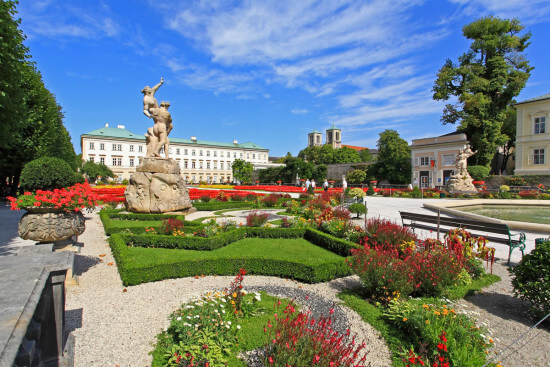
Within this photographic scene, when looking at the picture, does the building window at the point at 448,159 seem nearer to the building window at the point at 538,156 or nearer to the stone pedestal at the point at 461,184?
the building window at the point at 538,156

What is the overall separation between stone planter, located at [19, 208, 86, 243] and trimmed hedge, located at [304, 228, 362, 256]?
5.96m

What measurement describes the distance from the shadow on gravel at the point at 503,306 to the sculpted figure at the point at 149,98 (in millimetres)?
13275

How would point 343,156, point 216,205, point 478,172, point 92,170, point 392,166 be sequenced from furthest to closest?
point 343,156 < point 92,170 < point 392,166 < point 478,172 < point 216,205

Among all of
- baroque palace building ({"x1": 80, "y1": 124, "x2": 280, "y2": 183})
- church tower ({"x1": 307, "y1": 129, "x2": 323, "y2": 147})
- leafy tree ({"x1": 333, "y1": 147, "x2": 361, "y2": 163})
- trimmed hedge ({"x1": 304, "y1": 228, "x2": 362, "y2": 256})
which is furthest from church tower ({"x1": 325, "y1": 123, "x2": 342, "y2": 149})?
trimmed hedge ({"x1": 304, "y1": 228, "x2": 362, "y2": 256})

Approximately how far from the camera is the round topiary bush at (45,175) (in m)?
6.14

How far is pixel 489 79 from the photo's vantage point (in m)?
30.8

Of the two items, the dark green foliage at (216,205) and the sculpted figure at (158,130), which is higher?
the sculpted figure at (158,130)

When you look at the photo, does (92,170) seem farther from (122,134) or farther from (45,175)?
(45,175)

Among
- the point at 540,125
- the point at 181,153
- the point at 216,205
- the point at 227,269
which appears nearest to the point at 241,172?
the point at 181,153

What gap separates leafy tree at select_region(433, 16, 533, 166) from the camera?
97.2 ft

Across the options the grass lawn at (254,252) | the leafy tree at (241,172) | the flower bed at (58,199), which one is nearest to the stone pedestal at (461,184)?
the grass lawn at (254,252)

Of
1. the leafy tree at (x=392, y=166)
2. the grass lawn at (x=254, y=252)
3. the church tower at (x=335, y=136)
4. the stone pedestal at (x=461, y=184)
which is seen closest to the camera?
the grass lawn at (x=254, y=252)

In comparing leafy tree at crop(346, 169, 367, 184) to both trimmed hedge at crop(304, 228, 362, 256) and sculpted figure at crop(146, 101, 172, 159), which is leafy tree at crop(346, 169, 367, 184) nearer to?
sculpted figure at crop(146, 101, 172, 159)

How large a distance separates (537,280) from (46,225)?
8338mm
